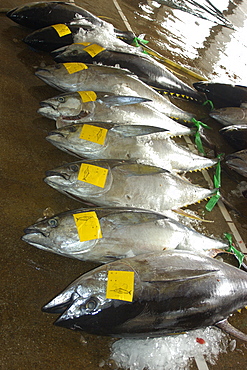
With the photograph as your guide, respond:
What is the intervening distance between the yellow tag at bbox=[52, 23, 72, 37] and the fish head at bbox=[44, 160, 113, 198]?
7.10ft

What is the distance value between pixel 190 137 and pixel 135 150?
1.18 meters

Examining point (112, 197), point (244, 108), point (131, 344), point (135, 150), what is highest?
point (244, 108)

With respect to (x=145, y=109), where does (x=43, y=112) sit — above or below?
below

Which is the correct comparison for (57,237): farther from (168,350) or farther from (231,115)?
(231,115)

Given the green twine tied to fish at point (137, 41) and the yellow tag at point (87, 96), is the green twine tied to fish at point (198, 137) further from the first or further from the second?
the green twine tied to fish at point (137, 41)

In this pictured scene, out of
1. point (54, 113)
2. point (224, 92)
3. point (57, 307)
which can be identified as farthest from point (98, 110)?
point (224, 92)

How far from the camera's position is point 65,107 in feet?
8.68

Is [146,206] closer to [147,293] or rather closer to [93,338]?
[147,293]

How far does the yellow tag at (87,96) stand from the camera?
2723 millimetres

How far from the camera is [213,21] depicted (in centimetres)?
696

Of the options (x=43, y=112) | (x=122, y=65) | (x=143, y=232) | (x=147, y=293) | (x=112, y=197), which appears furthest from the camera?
(x=122, y=65)

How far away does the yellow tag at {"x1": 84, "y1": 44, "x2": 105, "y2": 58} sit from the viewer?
332 cm

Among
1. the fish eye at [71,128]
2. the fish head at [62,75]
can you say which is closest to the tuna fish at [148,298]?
the fish eye at [71,128]

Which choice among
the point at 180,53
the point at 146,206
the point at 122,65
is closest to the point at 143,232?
the point at 146,206
